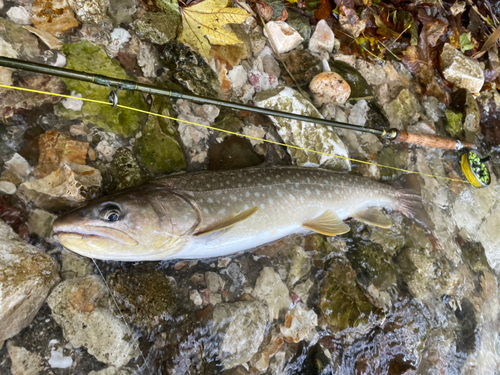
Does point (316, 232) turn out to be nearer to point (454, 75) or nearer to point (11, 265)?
point (11, 265)

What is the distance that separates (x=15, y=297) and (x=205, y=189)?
148cm

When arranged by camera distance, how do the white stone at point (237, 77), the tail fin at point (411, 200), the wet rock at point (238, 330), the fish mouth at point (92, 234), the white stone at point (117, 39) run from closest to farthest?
1. the fish mouth at point (92, 234)
2. the wet rock at point (238, 330)
3. the white stone at point (117, 39)
4. the white stone at point (237, 77)
5. the tail fin at point (411, 200)

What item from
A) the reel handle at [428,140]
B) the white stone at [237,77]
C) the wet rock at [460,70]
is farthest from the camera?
the wet rock at [460,70]

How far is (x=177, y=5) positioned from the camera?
10.6ft

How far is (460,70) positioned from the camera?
5.22 metres

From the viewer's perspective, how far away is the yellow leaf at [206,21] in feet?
10.3

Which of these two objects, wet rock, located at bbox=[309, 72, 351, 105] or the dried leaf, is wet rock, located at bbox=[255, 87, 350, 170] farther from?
the dried leaf

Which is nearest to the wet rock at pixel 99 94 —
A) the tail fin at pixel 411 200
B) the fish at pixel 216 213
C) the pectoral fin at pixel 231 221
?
the fish at pixel 216 213

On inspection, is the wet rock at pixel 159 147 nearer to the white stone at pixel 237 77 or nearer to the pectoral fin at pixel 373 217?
the white stone at pixel 237 77

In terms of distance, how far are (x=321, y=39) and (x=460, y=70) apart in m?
2.86

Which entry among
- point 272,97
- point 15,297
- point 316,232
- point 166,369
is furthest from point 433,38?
point 15,297

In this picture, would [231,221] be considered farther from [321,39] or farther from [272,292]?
[321,39]

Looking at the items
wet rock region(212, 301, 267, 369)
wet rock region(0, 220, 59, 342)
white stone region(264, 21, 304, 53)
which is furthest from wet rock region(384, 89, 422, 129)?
wet rock region(0, 220, 59, 342)

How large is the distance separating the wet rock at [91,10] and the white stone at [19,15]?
1.25ft
